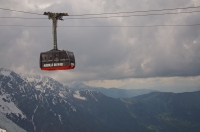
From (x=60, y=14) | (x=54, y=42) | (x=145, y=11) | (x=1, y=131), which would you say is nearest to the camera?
(x=145, y=11)

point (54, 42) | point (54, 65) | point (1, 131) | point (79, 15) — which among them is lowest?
point (1, 131)

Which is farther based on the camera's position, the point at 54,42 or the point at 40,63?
the point at 40,63

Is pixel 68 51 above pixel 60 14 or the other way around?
the other way around

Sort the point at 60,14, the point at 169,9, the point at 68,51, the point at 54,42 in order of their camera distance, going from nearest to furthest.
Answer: the point at 169,9
the point at 60,14
the point at 54,42
the point at 68,51

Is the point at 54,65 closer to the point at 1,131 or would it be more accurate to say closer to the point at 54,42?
the point at 54,42

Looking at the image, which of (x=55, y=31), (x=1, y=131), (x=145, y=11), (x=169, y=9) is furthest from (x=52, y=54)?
(x=1, y=131)

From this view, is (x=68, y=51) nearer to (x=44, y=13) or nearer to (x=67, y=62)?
(x=67, y=62)

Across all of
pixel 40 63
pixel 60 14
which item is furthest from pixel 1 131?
pixel 60 14
